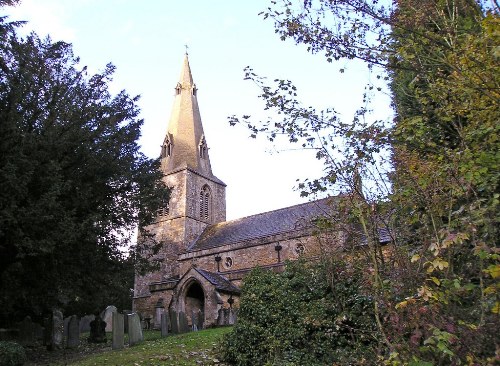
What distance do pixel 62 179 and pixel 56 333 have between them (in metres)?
4.77

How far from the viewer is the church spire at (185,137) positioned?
117 feet


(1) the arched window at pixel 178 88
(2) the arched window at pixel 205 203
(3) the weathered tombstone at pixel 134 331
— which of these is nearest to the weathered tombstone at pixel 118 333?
(3) the weathered tombstone at pixel 134 331

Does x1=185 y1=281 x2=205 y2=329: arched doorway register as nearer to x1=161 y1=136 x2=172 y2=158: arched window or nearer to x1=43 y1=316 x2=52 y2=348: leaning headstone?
x1=43 y1=316 x2=52 y2=348: leaning headstone

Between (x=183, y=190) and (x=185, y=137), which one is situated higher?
(x=185, y=137)

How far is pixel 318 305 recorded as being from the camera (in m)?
7.87

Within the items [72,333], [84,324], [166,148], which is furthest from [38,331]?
[166,148]

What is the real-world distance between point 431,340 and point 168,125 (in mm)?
36714

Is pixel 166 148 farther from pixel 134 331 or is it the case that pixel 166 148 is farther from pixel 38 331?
pixel 134 331

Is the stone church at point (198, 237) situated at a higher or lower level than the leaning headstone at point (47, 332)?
higher

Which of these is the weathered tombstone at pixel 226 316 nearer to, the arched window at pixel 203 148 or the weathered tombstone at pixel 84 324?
the weathered tombstone at pixel 84 324

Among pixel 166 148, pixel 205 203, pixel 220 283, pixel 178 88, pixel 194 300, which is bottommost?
pixel 194 300

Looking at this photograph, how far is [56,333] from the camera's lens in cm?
1365

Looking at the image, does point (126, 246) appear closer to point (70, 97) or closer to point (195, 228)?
point (70, 97)

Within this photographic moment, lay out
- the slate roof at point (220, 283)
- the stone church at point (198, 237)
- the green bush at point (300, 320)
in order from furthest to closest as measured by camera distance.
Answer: the stone church at point (198, 237) → the slate roof at point (220, 283) → the green bush at point (300, 320)
